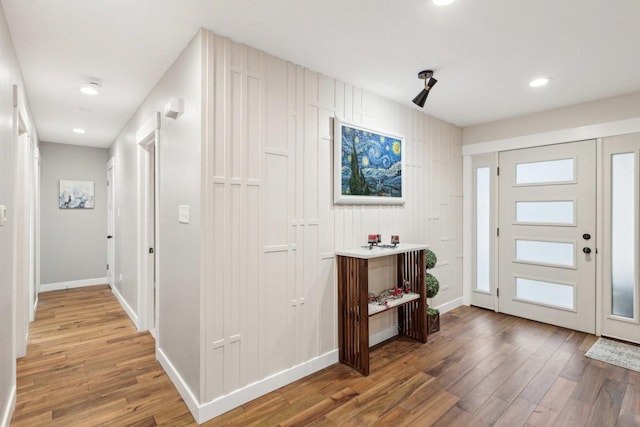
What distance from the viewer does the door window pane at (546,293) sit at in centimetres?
360

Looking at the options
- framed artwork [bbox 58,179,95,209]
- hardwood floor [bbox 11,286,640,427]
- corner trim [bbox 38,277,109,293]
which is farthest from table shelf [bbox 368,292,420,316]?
framed artwork [bbox 58,179,95,209]

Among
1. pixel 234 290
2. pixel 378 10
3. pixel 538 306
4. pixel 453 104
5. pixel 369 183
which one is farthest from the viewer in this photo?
pixel 538 306

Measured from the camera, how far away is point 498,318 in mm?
3912

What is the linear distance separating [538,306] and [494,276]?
0.56 meters

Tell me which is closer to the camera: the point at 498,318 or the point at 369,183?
the point at 369,183

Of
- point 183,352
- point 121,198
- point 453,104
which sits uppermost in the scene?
point 453,104

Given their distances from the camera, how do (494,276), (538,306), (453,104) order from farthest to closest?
1. (494,276)
2. (538,306)
3. (453,104)

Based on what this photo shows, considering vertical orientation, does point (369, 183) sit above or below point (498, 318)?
above

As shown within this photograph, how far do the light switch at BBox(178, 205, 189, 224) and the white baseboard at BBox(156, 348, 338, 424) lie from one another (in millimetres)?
1134

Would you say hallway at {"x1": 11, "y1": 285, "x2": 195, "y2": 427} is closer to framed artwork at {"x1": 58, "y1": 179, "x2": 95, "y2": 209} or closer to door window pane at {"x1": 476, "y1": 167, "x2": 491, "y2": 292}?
framed artwork at {"x1": 58, "y1": 179, "x2": 95, "y2": 209}

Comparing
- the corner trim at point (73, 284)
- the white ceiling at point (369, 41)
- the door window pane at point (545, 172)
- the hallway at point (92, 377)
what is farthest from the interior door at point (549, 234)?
the corner trim at point (73, 284)

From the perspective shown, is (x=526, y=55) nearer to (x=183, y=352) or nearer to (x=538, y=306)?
(x=538, y=306)

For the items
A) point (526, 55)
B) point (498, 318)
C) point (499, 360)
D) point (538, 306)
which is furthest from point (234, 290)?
point (538, 306)

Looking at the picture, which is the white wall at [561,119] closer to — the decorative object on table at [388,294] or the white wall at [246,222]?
the white wall at [246,222]
